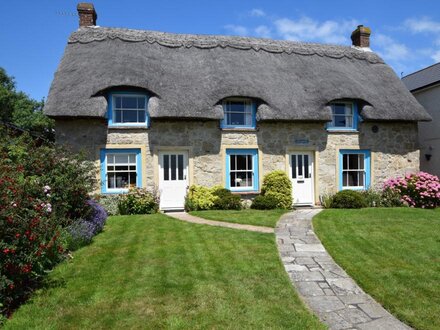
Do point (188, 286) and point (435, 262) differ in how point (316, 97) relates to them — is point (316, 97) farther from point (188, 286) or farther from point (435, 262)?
point (188, 286)

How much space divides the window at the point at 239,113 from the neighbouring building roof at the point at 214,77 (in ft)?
1.73

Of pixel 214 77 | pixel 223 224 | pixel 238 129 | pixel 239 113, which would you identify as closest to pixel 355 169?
pixel 238 129

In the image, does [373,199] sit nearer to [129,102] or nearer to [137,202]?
[137,202]

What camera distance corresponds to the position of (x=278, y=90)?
13.8 meters

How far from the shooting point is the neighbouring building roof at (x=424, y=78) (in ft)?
56.0

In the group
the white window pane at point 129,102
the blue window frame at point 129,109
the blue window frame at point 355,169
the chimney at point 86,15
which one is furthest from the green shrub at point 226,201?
the chimney at point 86,15

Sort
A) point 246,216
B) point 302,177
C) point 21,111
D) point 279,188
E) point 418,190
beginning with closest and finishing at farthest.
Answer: point 246,216, point 279,188, point 418,190, point 302,177, point 21,111

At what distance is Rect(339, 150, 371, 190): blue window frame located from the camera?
14414mm

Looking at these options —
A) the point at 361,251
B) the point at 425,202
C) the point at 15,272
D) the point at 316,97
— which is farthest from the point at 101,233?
the point at 425,202

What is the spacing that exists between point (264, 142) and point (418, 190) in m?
6.53

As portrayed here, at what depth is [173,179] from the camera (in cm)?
1295

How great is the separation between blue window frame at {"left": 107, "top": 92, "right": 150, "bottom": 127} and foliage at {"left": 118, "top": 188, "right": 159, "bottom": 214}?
253 centimetres

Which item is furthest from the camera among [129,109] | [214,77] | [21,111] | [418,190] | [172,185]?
[21,111]

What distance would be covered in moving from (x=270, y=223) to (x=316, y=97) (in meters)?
6.51
